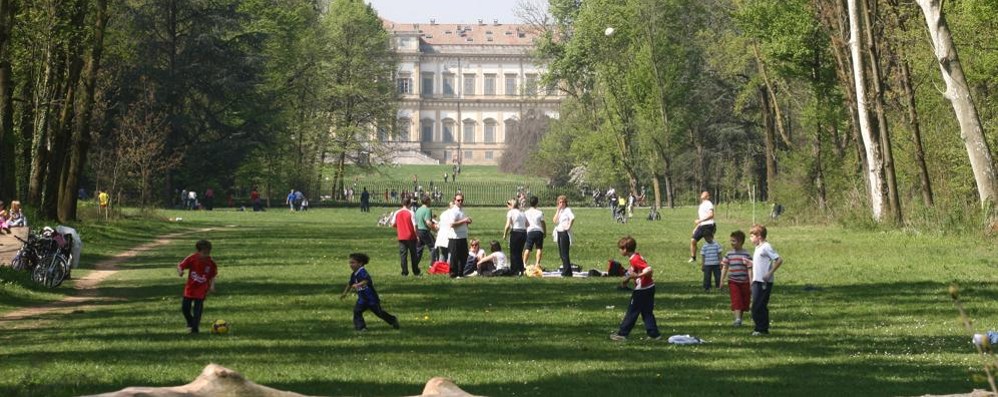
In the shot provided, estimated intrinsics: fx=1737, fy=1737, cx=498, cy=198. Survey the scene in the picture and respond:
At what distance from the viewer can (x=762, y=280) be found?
19641mm

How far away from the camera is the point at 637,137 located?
3708 inches

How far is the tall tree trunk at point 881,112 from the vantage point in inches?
1821

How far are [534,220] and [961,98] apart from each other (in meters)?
8.89

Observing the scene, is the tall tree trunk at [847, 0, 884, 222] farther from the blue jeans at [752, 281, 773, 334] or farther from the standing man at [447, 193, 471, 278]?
the blue jeans at [752, 281, 773, 334]

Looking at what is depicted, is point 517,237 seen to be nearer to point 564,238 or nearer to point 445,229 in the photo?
point 564,238

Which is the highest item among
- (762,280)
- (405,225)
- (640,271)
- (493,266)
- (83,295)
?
(405,225)

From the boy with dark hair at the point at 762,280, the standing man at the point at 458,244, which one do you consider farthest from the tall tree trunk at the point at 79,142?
the boy with dark hair at the point at 762,280

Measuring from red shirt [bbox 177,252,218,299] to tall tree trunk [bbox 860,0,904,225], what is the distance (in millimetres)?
30015

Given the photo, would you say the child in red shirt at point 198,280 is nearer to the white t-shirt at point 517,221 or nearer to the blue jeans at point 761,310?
the blue jeans at point 761,310

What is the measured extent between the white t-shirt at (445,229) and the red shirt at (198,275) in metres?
11.5

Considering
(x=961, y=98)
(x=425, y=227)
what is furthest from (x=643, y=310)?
(x=961, y=98)

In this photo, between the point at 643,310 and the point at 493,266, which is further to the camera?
the point at 493,266

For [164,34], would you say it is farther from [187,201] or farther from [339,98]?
[339,98]

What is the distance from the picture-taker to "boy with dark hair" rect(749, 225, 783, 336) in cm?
1945
